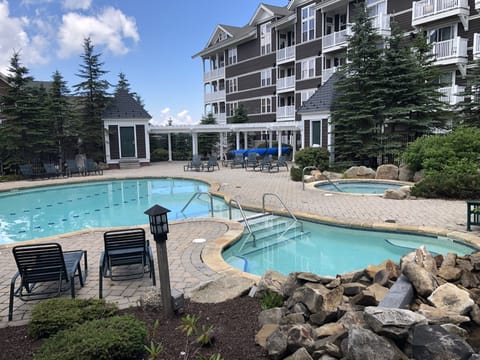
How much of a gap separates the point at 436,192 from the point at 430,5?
1393 cm

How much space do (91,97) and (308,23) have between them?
16.6 m

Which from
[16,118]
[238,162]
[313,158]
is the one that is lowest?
[238,162]

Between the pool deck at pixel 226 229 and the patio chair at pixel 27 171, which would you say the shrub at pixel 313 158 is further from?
the patio chair at pixel 27 171

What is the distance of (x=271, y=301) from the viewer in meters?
3.87

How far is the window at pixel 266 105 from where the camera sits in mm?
31641

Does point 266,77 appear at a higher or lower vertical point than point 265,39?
lower

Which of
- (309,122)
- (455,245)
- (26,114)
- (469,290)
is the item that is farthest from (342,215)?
(26,114)

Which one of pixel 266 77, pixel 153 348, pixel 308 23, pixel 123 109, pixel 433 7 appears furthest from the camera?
pixel 266 77

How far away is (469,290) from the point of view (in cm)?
359

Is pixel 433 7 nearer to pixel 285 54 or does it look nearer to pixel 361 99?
pixel 361 99

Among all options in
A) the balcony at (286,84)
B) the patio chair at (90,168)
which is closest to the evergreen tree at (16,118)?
the patio chair at (90,168)

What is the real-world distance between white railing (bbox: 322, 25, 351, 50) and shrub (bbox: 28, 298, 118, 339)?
24.0m

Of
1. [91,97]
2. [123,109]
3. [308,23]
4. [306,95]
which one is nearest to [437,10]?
[308,23]

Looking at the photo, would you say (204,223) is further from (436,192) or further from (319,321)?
(436,192)
